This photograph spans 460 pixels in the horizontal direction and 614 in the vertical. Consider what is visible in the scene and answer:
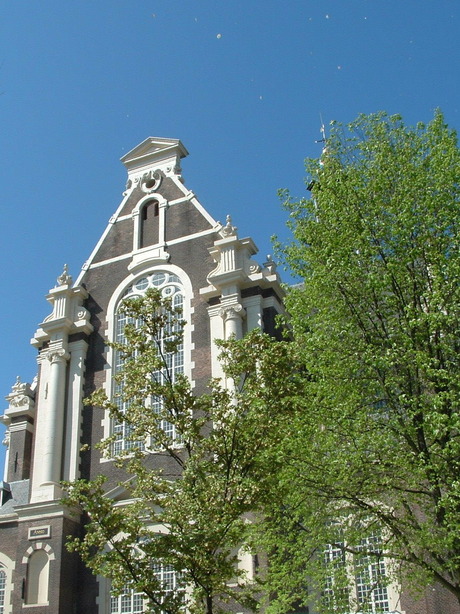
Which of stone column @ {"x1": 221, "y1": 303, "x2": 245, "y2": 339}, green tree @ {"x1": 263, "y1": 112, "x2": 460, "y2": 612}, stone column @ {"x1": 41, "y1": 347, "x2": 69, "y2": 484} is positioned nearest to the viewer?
green tree @ {"x1": 263, "y1": 112, "x2": 460, "y2": 612}

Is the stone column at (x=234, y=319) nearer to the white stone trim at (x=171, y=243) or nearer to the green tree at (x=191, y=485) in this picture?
the white stone trim at (x=171, y=243)

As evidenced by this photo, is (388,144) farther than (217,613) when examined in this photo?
Yes

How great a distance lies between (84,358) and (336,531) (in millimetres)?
16862

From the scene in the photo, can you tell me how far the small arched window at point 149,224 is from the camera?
3431cm

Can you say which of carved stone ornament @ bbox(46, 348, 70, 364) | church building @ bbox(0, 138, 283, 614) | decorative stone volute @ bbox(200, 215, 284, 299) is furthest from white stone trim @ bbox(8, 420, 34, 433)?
decorative stone volute @ bbox(200, 215, 284, 299)

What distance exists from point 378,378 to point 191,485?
4922 millimetres

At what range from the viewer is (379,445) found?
1708 cm

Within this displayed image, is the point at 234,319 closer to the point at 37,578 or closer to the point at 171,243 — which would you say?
the point at 171,243

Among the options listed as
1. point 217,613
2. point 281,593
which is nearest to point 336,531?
point 281,593

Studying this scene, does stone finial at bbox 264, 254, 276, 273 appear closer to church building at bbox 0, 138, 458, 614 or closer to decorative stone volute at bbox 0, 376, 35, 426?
church building at bbox 0, 138, 458, 614

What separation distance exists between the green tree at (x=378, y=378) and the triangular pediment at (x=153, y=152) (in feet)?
55.6

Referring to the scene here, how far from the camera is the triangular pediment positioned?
36219 mm

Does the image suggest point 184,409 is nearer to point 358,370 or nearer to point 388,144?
point 358,370

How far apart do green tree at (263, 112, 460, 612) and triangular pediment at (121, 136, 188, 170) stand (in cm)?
1693
